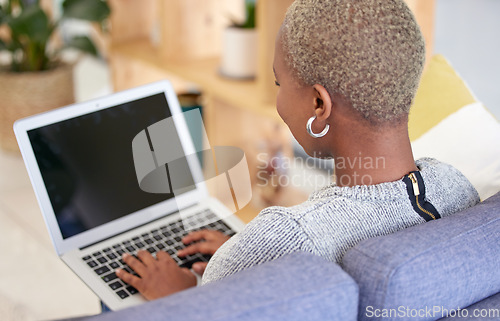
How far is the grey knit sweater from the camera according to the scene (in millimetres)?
797

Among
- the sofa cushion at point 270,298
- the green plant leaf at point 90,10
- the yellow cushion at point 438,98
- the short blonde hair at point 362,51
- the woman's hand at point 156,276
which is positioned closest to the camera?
the sofa cushion at point 270,298

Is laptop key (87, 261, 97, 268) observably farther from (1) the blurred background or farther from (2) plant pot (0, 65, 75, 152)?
(2) plant pot (0, 65, 75, 152)

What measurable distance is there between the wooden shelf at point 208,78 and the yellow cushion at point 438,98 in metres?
0.60

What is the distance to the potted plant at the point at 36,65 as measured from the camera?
8.08ft

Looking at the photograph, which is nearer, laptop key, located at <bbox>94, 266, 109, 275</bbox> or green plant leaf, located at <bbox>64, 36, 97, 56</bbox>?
laptop key, located at <bbox>94, 266, 109, 275</bbox>

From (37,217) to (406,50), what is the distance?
6.28 feet

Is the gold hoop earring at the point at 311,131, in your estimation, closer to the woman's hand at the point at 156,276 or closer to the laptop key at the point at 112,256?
the woman's hand at the point at 156,276

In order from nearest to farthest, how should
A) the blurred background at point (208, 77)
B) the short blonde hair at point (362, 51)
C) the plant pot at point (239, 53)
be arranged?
the short blonde hair at point (362, 51) < the blurred background at point (208, 77) < the plant pot at point (239, 53)

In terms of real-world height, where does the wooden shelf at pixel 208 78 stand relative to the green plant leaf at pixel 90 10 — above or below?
below

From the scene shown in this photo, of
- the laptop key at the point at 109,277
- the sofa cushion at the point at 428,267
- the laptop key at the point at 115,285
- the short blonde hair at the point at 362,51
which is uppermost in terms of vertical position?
the short blonde hair at the point at 362,51

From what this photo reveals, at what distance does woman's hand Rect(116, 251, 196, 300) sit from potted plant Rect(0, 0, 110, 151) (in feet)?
5.24

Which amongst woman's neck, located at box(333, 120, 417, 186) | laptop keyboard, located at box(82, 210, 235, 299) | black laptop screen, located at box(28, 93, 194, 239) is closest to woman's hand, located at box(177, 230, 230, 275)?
laptop keyboard, located at box(82, 210, 235, 299)

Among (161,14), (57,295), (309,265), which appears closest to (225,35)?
(161,14)

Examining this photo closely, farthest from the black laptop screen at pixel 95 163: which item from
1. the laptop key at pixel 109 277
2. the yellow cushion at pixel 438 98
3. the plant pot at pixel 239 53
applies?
the plant pot at pixel 239 53
